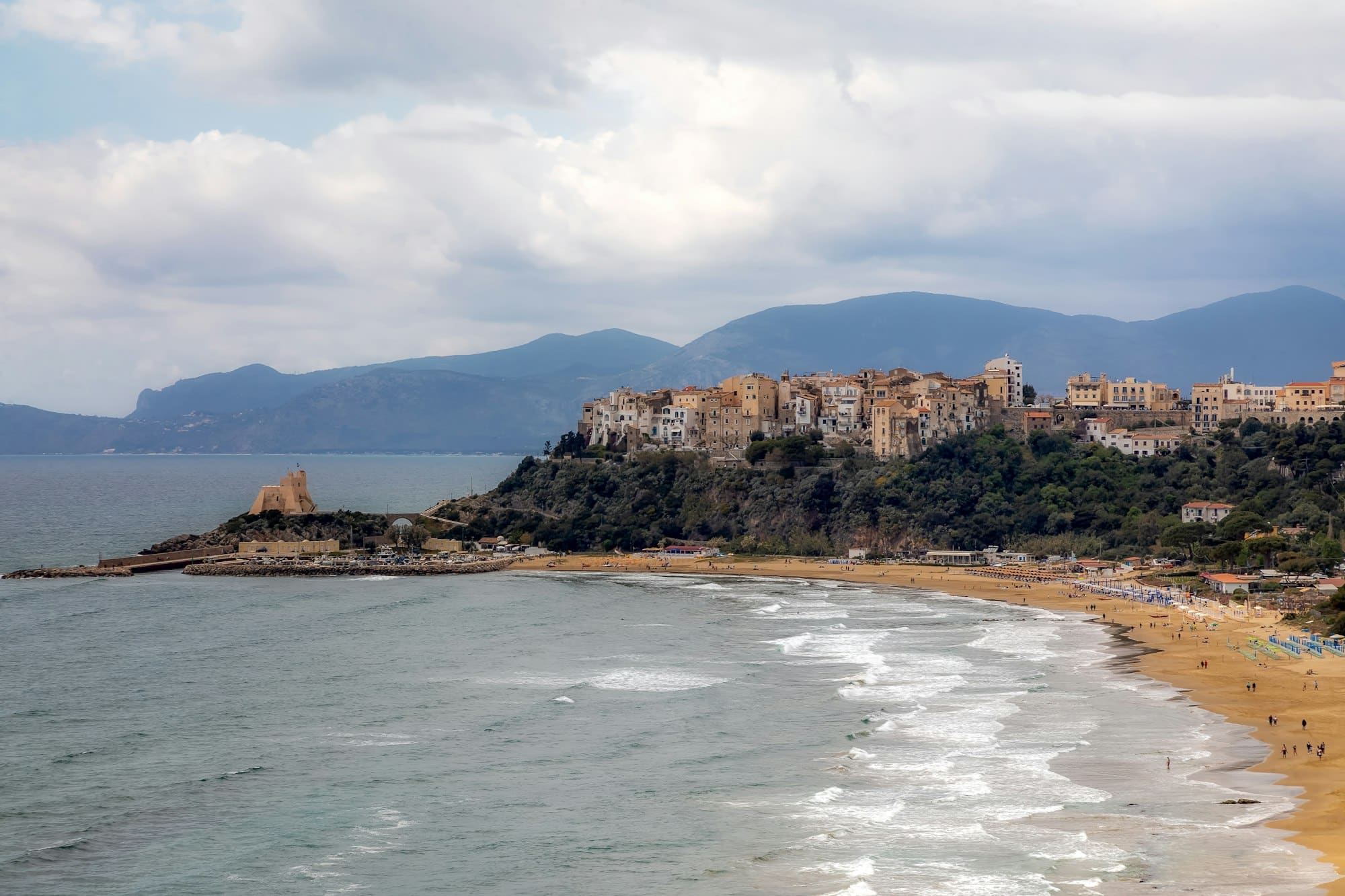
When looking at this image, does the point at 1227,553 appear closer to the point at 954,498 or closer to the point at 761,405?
the point at 954,498

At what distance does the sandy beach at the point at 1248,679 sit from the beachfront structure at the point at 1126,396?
38.2 metres

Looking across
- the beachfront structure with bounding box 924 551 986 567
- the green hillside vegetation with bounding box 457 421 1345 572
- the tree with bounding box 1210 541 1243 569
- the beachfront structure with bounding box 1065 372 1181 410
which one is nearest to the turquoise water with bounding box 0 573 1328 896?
the tree with bounding box 1210 541 1243 569

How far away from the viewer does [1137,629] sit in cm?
5994

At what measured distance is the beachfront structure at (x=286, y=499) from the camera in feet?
352

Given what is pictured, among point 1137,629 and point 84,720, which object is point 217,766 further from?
point 1137,629

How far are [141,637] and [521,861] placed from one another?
3729 cm

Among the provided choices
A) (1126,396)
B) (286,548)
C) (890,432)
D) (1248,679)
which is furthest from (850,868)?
(1126,396)

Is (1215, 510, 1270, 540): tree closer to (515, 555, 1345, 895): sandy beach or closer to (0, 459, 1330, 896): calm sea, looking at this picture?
(515, 555, 1345, 895): sandy beach

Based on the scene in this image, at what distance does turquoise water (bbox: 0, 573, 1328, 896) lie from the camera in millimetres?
26359

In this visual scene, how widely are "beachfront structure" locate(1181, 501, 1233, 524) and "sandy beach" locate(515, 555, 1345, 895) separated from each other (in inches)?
600

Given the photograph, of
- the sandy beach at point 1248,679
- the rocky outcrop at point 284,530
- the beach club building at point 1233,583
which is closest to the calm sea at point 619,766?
the sandy beach at point 1248,679

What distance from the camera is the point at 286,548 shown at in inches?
3900

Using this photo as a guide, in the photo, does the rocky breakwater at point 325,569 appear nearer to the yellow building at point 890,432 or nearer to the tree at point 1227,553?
the yellow building at point 890,432

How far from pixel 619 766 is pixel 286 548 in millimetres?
69610
